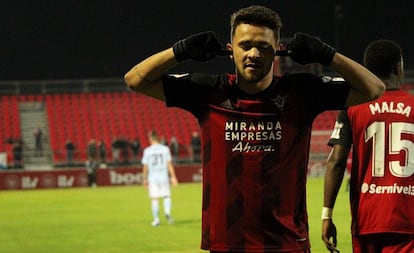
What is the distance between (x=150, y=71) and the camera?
4398 millimetres

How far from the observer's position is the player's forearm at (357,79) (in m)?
4.33

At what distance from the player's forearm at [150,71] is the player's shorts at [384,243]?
228cm

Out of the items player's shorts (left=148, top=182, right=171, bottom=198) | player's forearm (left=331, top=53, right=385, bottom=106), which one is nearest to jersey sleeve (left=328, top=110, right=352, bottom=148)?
player's forearm (left=331, top=53, right=385, bottom=106)

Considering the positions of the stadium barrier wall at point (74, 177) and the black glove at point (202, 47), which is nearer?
the black glove at point (202, 47)

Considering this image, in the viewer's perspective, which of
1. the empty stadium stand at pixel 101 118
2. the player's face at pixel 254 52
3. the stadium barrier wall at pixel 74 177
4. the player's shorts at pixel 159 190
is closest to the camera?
the player's face at pixel 254 52

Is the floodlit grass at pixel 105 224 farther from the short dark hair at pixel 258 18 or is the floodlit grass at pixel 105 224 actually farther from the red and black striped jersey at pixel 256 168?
the short dark hair at pixel 258 18

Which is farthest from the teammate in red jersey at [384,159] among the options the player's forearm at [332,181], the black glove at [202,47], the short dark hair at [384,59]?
the black glove at [202,47]

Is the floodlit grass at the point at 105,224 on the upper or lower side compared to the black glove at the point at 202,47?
lower

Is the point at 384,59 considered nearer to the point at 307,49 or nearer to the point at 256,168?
the point at 307,49

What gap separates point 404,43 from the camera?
46.2 meters

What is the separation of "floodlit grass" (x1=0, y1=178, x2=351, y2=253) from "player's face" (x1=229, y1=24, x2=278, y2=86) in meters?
9.06

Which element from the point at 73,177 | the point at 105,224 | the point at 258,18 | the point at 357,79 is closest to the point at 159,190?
the point at 105,224

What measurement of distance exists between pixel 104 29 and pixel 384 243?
130 ft

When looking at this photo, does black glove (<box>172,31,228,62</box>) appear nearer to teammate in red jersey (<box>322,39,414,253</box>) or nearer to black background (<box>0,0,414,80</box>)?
teammate in red jersey (<box>322,39,414,253</box>)
